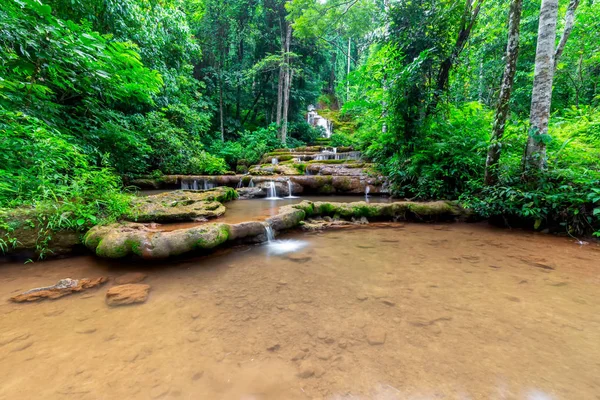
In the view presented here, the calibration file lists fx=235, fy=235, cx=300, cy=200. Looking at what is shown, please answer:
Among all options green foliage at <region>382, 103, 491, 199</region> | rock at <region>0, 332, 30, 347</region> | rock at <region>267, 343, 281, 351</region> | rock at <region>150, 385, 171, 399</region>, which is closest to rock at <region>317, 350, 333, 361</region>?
rock at <region>267, 343, 281, 351</region>

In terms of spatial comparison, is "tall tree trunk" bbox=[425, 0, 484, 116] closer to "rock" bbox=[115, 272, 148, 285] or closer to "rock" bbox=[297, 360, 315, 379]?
"rock" bbox=[297, 360, 315, 379]

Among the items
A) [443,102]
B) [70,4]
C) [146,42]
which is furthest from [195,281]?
[146,42]

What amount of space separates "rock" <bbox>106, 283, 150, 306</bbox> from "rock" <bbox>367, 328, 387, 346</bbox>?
76.2 inches

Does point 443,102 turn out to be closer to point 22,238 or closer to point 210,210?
point 210,210

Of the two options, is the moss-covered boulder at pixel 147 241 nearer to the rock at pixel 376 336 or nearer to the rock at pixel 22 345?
the rock at pixel 22 345

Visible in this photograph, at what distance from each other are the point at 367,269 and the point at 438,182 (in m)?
4.21

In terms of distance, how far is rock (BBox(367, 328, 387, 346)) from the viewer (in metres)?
1.60

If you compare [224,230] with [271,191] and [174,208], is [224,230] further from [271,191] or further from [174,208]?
[271,191]

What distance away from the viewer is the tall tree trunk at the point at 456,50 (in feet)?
18.9

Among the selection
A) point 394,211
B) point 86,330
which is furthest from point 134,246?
point 394,211

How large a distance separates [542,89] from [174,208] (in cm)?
676

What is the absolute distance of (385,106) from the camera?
25.8 feet

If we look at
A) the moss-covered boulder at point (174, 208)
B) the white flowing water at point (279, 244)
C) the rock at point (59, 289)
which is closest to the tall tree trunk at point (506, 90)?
the white flowing water at point (279, 244)

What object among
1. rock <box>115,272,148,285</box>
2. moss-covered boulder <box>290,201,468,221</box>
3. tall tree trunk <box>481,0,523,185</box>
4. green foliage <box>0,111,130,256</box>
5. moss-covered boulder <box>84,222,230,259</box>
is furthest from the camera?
moss-covered boulder <box>290,201,468,221</box>
